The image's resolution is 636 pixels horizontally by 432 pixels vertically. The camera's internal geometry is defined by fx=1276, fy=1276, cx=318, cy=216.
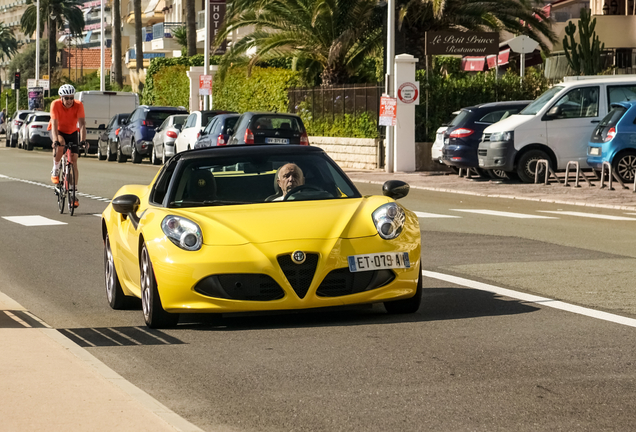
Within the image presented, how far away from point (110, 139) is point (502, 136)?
1904 cm

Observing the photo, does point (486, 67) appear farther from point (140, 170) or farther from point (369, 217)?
point (369, 217)

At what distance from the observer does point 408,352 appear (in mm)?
7359

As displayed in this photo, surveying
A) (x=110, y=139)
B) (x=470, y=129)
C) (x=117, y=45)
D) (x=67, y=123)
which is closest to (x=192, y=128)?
(x=110, y=139)

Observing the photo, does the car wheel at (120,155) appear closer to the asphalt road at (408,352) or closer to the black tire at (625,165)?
the black tire at (625,165)

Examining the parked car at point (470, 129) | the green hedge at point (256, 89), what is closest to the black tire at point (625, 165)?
the parked car at point (470, 129)

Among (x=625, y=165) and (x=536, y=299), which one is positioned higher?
(x=625, y=165)

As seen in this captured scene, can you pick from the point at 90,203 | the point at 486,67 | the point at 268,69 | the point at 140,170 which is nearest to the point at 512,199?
the point at 90,203

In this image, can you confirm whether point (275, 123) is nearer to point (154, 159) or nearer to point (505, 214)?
point (154, 159)

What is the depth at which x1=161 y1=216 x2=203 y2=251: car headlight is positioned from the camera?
8219 mm

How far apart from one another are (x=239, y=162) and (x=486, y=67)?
4299 cm

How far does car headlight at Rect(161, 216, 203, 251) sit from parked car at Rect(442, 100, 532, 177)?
1997 centimetres

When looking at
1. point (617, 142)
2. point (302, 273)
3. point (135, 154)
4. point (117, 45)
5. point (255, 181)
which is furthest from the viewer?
point (117, 45)

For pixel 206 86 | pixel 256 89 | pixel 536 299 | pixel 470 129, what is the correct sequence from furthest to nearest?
pixel 206 86 < pixel 256 89 < pixel 470 129 < pixel 536 299

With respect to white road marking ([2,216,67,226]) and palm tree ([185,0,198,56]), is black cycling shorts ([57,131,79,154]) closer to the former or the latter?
white road marking ([2,216,67,226])
